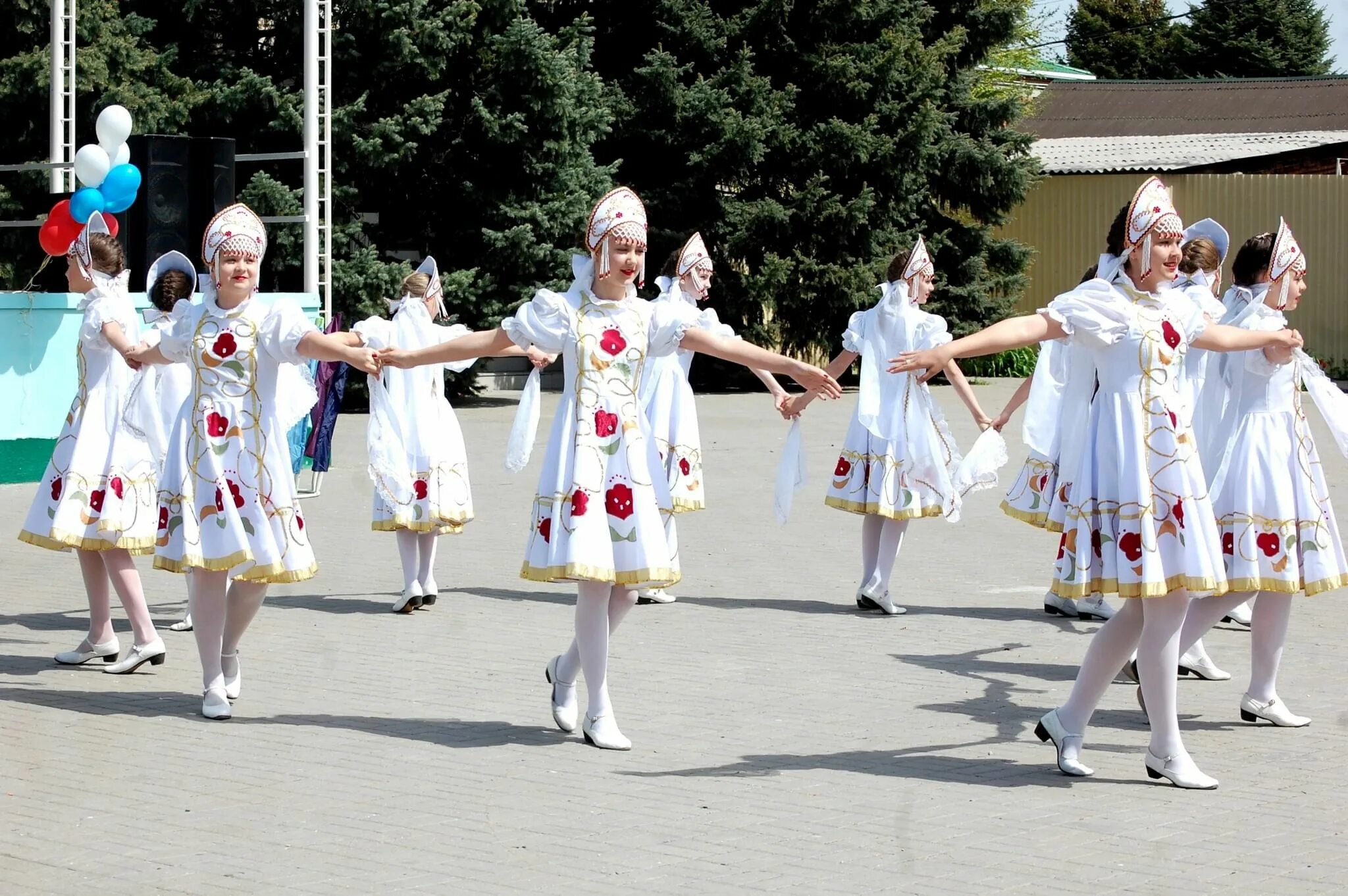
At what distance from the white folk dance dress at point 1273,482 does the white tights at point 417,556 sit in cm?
430

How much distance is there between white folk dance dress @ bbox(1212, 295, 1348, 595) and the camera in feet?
22.6

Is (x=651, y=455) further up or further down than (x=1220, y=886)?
further up

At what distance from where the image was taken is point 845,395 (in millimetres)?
27875

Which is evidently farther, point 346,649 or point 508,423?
point 508,423

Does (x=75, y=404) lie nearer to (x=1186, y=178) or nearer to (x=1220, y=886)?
(x=1220, y=886)

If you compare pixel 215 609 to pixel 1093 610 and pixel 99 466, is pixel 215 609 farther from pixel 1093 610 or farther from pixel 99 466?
pixel 1093 610

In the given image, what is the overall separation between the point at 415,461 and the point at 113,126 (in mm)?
6625

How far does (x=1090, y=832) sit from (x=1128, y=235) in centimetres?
203

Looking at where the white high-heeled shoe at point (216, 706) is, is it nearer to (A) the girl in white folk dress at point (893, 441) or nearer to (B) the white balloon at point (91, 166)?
(A) the girl in white folk dress at point (893, 441)

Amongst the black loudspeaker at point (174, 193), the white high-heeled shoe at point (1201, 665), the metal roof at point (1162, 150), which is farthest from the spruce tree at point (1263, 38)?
the white high-heeled shoe at point (1201, 665)

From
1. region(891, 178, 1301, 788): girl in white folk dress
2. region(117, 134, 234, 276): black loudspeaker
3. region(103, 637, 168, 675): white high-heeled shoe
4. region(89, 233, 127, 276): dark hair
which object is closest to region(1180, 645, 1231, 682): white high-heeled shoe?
region(891, 178, 1301, 788): girl in white folk dress

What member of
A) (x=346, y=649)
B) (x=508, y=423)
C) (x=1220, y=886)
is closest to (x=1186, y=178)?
(x=508, y=423)

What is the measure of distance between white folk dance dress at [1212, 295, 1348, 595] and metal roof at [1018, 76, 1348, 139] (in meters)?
41.9

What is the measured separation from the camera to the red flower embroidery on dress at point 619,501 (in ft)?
21.3
